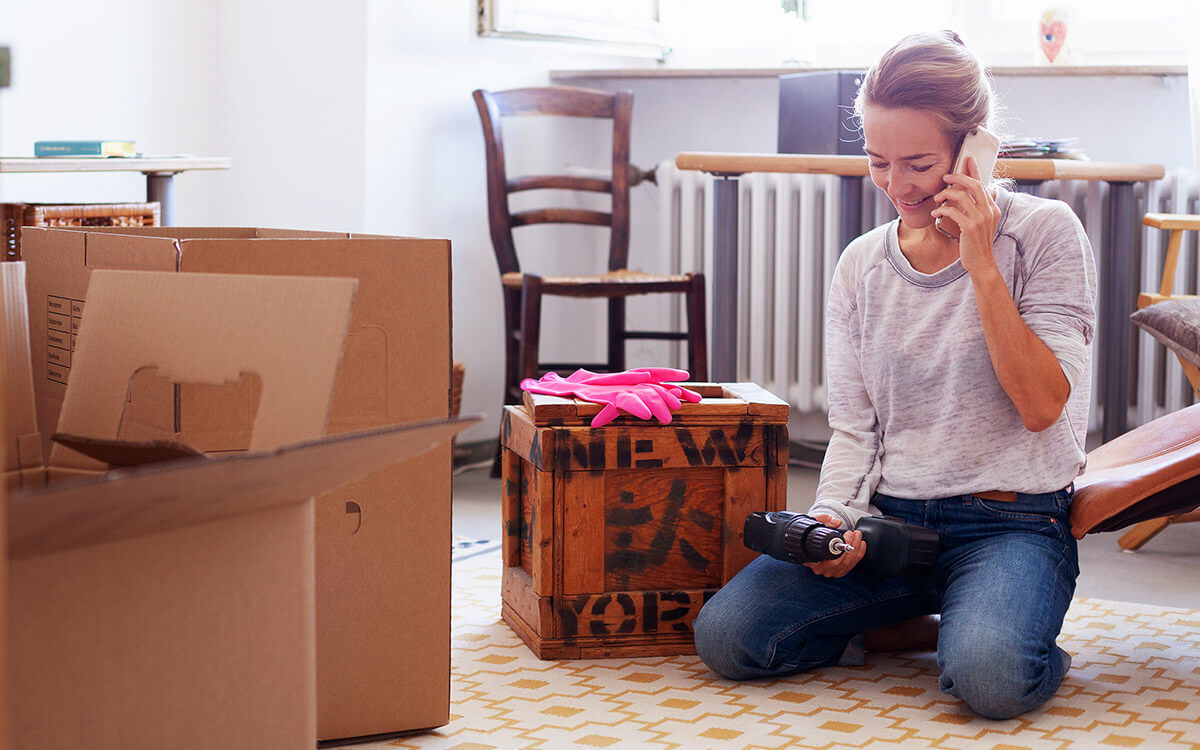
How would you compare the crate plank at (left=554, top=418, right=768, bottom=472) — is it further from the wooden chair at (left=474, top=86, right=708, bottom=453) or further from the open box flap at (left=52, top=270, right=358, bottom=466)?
the wooden chair at (left=474, top=86, right=708, bottom=453)

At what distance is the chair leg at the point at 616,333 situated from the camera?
10.3ft

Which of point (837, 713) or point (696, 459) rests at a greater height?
point (696, 459)

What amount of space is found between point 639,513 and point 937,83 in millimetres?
660

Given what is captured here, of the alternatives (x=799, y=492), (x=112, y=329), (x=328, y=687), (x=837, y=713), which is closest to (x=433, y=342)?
(x=328, y=687)

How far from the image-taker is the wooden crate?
1696 mm

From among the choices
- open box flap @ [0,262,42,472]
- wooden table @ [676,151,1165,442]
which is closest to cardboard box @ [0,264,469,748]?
open box flap @ [0,262,42,472]

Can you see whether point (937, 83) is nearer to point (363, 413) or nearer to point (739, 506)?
point (739, 506)

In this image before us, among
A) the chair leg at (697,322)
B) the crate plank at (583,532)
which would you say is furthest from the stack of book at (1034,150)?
the crate plank at (583,532)

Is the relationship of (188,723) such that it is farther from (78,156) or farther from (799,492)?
(799,492)

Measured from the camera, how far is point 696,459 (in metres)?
1.71

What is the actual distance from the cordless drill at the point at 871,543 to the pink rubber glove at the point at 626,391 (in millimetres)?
230

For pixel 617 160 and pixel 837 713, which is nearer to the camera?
pixel 837 713

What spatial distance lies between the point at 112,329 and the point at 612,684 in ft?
3.00

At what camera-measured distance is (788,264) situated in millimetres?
3170
